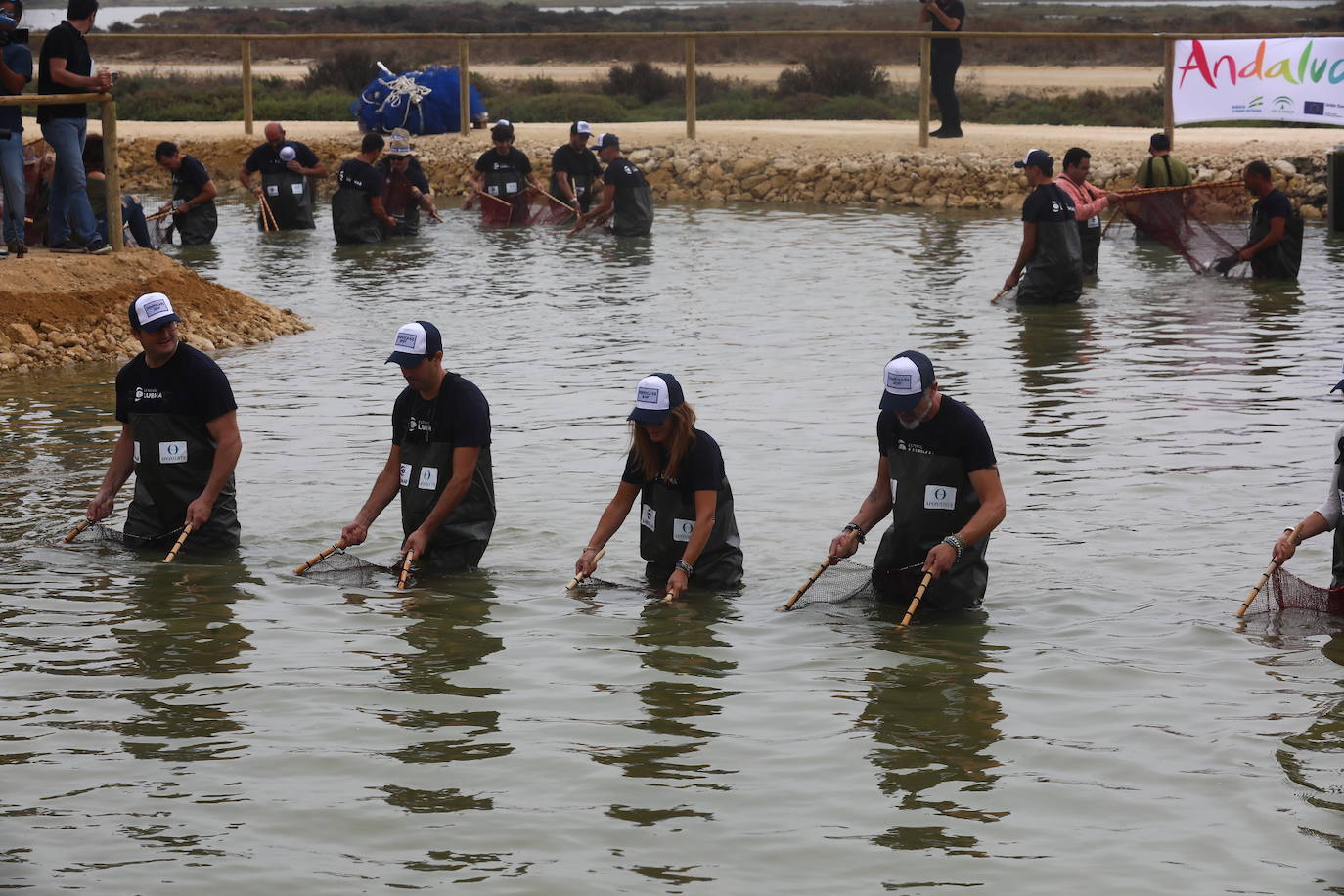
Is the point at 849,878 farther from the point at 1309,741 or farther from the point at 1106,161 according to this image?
the point at 1106,161


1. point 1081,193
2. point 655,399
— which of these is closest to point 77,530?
point 655,399

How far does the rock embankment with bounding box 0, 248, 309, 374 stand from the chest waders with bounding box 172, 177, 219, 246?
618 cm

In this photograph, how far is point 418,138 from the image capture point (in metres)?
31.9

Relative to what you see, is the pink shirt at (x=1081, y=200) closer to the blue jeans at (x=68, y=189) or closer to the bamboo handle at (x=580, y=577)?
the blue jeans at (x=68, y=189)

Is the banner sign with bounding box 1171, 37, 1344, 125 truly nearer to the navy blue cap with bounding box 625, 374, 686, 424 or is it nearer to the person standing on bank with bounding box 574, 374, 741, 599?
the person standing on bank with bounding box 574, 374, 741, 599

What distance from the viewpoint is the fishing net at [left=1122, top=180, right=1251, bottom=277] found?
2077 centimetres

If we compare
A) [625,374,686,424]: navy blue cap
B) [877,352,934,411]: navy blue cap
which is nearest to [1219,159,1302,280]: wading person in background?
[877,352,934,411]: navy blue cap

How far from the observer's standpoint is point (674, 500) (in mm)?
9234

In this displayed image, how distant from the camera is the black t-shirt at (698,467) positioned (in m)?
9.03

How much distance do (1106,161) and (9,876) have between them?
2386 centimetres

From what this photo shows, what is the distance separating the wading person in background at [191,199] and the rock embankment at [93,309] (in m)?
5.99

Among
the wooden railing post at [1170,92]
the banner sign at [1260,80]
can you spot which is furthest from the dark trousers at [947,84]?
the banner sign at [1260,80]

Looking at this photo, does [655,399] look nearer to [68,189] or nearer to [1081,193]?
[68,189]

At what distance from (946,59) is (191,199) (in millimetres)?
12725
